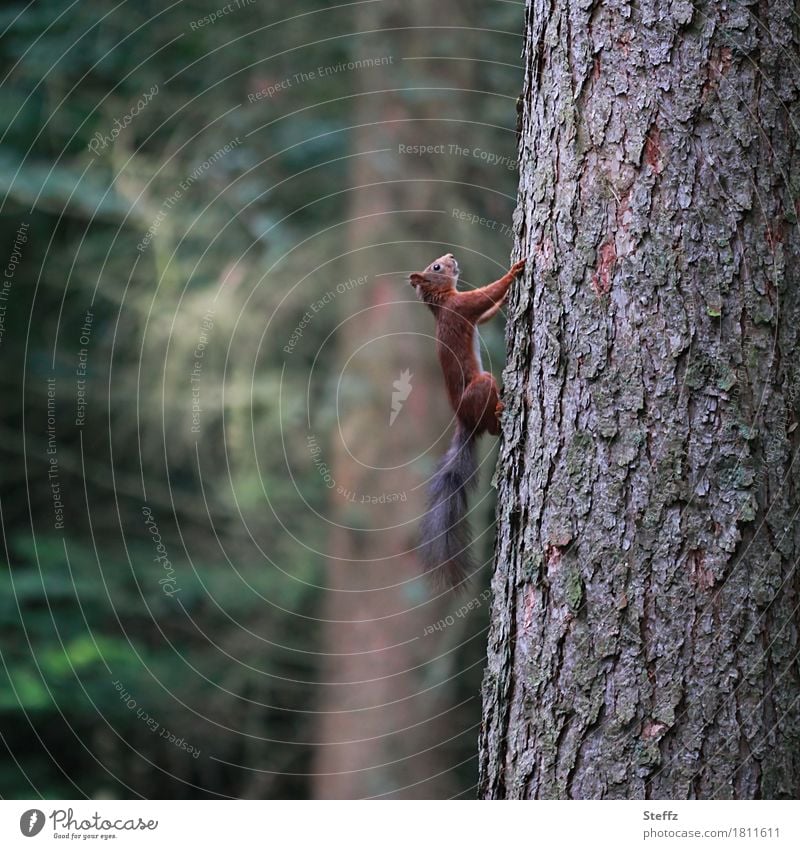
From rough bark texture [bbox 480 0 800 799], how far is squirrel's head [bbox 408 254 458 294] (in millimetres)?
900

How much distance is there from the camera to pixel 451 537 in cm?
261

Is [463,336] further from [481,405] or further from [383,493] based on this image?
[383,493]

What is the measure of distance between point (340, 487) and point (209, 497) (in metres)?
1.72

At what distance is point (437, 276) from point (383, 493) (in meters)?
2.47

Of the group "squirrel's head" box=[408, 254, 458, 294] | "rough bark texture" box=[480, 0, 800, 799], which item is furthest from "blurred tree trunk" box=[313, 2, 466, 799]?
"rough bark texture" box=[480, 0, 800, 799]

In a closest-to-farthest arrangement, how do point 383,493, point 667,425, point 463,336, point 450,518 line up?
1. point 667,425
2. point 450,518
3. point 463,336
4. point 383,493

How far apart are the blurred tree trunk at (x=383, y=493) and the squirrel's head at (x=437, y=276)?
7.23 feet

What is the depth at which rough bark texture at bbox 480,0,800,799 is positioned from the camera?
184 cm

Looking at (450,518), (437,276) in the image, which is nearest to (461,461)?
(450,518)

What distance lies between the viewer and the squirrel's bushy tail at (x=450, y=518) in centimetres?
261

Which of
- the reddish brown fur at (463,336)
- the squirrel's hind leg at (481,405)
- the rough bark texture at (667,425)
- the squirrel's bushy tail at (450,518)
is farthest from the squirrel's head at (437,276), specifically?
the rough bark texture at (667,425)

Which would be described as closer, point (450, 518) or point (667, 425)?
point (667, 425)

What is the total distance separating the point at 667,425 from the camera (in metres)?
1.88
